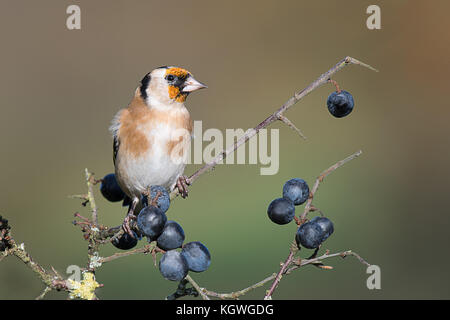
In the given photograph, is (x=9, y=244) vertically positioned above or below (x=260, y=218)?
below

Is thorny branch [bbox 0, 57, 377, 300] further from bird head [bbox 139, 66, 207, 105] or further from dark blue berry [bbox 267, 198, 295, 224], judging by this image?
bird head [bbox 139, 66, 207, 105]

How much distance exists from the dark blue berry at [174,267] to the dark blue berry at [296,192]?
0.36m

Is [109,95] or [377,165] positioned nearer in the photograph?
[377,165]

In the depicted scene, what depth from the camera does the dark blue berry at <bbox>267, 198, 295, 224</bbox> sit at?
1.64 meters

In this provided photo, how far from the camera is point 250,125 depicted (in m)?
6.10

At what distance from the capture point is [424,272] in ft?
14.8

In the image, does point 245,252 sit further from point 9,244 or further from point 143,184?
point 9,244

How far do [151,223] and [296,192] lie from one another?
422mm

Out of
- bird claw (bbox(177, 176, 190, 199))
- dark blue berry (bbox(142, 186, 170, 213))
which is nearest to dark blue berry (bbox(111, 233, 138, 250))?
dark blue berry (bbox(142, 186, 170, 213))

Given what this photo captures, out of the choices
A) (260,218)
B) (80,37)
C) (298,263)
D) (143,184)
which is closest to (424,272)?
(260,218)

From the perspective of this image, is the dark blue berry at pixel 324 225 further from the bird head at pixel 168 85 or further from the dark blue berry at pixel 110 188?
the bird head at pixel 168 85

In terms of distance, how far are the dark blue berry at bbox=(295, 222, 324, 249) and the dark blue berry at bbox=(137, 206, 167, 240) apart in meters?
0.38

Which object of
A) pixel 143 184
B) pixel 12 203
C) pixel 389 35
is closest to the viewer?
pixel 143 184

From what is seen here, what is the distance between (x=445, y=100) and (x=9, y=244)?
6.25 m
